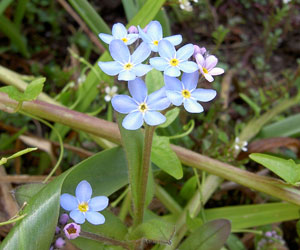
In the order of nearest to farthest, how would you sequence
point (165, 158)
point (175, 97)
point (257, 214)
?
point (175, 97), point (165, 158), point (257, 214)

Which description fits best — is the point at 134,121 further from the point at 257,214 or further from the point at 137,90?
the point at 257,214

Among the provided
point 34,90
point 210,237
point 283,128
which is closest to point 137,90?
point 34,90

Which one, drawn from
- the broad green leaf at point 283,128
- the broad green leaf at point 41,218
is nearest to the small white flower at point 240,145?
the broad green leaf at point 283,128

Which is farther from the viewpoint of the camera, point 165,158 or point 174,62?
point 165,158

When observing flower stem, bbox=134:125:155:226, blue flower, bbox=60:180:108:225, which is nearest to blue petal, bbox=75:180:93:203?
blue flower, bbox=60:180:108:225

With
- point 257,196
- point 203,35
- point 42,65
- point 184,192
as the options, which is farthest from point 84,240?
point 203,35

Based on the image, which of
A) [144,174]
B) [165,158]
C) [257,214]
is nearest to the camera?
[144,174]

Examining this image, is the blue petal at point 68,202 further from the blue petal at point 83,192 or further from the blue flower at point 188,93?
the blue flower at point 188,93
